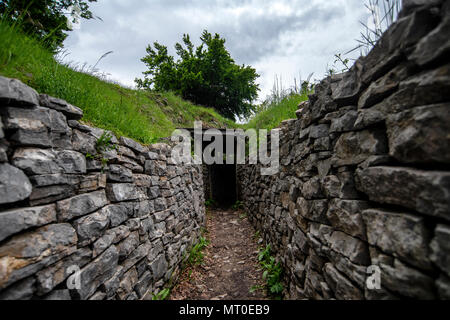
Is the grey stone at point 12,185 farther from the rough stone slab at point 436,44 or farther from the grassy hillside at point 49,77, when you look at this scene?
the rough stone slab at point 436,44

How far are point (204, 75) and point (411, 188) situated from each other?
1557 cm

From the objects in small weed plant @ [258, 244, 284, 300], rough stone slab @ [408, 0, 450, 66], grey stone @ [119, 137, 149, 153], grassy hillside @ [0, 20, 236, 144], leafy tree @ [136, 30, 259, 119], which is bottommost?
small weed plant @ [258, 244, 284, 300]

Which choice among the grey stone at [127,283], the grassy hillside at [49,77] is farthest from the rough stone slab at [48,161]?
the grey stone at [127,283]

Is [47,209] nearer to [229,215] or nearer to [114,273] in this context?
[114,273]

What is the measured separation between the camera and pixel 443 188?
897 millimetres

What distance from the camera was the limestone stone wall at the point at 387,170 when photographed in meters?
0.94

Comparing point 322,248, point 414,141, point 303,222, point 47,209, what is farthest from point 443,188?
point 47,209

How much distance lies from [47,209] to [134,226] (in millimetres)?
1137

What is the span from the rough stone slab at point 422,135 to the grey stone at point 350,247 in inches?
28.1

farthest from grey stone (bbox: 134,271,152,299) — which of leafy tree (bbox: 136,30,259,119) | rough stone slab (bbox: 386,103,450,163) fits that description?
leafy tree (bbox: 136,30,259,119)

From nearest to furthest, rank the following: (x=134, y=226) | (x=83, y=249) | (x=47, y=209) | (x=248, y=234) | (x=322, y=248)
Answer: (x=47, y=209), (x=83, y=249), (x=322, y=248), (x=134, y=226), (x=248, y=234)

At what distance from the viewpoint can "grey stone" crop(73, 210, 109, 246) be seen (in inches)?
65.3

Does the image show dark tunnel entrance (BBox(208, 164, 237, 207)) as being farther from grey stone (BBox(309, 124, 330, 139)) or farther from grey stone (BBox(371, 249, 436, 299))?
grey stone (BBox(371, 249, 436, 299))
